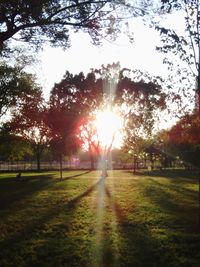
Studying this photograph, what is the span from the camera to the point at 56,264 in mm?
9477

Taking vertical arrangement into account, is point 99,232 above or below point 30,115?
below

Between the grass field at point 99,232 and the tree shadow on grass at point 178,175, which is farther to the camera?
the tree shadow on grass at point 178,175

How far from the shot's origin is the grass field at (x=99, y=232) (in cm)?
984

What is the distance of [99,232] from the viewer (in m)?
12.6

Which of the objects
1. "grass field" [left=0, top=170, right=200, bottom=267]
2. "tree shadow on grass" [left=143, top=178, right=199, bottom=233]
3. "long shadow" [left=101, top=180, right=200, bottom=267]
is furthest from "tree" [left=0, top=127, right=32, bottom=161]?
"long shadow" [left=101, top=180, right=200, bottom=267]

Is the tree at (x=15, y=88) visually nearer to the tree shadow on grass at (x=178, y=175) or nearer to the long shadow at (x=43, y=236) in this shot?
the tree shadow on grass at (x=178, y=175)

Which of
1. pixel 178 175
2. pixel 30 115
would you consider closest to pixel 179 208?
pixel 30 115

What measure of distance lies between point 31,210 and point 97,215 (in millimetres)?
2926

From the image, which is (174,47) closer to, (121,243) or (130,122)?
(121,243)

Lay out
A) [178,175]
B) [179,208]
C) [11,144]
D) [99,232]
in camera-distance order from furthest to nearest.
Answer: [11,144] → [178,175] → [179,208] → [99,232]

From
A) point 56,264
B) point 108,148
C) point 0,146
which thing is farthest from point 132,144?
point 56,264

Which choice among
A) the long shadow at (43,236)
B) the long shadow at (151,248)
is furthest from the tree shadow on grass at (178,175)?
the long shadow at (151,248)

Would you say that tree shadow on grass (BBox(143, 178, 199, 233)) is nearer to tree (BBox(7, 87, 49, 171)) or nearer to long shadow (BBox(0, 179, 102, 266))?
long shadow (BBox(0, 179, 102, 266))

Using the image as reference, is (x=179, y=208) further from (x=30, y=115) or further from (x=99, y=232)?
(x=30, y=115)
